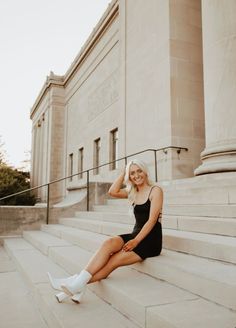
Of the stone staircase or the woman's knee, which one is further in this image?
the woman's knee

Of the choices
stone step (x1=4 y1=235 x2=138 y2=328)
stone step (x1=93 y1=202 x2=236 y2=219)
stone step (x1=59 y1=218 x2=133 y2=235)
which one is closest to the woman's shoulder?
stone step (x1=93 y1=202 x2=236 y2=219)

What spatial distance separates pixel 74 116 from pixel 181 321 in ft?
69.4

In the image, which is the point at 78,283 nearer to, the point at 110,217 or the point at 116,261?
the point at 116,261

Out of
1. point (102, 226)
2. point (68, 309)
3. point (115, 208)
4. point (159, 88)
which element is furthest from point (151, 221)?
point (159, 88)

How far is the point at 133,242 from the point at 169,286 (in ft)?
2.08

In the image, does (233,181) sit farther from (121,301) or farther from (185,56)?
(185,56)

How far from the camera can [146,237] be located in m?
3.93

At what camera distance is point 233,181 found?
5562 millimetres

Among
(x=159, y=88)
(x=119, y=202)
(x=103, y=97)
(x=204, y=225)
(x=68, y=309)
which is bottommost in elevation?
(x=68, y=309)

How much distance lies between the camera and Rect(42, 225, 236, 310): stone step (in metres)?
2.81

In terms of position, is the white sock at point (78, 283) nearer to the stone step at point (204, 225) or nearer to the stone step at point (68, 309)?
the stone step at point (68, 309)

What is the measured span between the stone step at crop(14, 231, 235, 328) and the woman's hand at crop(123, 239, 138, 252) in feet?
1.11

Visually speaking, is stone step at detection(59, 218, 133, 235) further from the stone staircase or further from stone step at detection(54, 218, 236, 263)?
stone step at detection(54, 218, 236, 263)

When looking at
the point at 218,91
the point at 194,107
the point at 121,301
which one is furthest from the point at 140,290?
the point at 194,107
